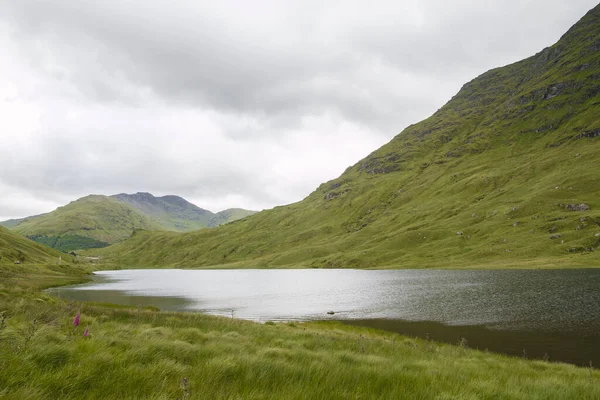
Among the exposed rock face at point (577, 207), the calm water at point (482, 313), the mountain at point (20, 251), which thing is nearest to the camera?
the calm water at point (482, 313)

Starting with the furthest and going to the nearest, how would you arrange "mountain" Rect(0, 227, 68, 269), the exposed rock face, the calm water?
1. the exposed rock face
2. "mountain" Rect(0, 227, 68, 269)
3. the calm water

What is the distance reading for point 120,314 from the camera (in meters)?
23.2

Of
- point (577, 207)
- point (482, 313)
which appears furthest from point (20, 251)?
point (577, 207)

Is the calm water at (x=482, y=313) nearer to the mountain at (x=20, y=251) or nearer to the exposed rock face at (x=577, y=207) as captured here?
the exposed rock face at (x=577, y=207)

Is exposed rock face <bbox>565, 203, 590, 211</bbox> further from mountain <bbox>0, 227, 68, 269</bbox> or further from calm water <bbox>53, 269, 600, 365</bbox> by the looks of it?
mountain <bbox>0, 227, 68, 269</bbox>

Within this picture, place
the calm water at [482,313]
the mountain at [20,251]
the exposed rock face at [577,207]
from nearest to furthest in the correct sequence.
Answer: the calm water at [482,313]
the mountain at [20,251]
the exposed rock face at [577,207]

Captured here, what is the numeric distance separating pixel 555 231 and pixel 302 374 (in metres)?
168

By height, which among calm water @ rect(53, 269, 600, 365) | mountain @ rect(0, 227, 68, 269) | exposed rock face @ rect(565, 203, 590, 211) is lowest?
calm water @ rect(53, 269, 600, 365)

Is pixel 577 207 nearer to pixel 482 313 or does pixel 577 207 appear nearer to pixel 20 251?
pixel 482 313

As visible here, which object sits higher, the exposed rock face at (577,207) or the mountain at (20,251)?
the exposed rock face at (577,207)

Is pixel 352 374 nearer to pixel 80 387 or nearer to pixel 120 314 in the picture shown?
pixel 80 387

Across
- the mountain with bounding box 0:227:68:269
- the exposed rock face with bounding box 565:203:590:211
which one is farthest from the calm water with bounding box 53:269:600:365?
the mountain with bounding box 0:227:68:269

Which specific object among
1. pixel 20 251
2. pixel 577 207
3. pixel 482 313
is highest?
pixel 577 207

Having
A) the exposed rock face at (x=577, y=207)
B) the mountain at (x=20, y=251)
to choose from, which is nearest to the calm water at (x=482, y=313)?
the exposed rock face at (x=577, y=207)
